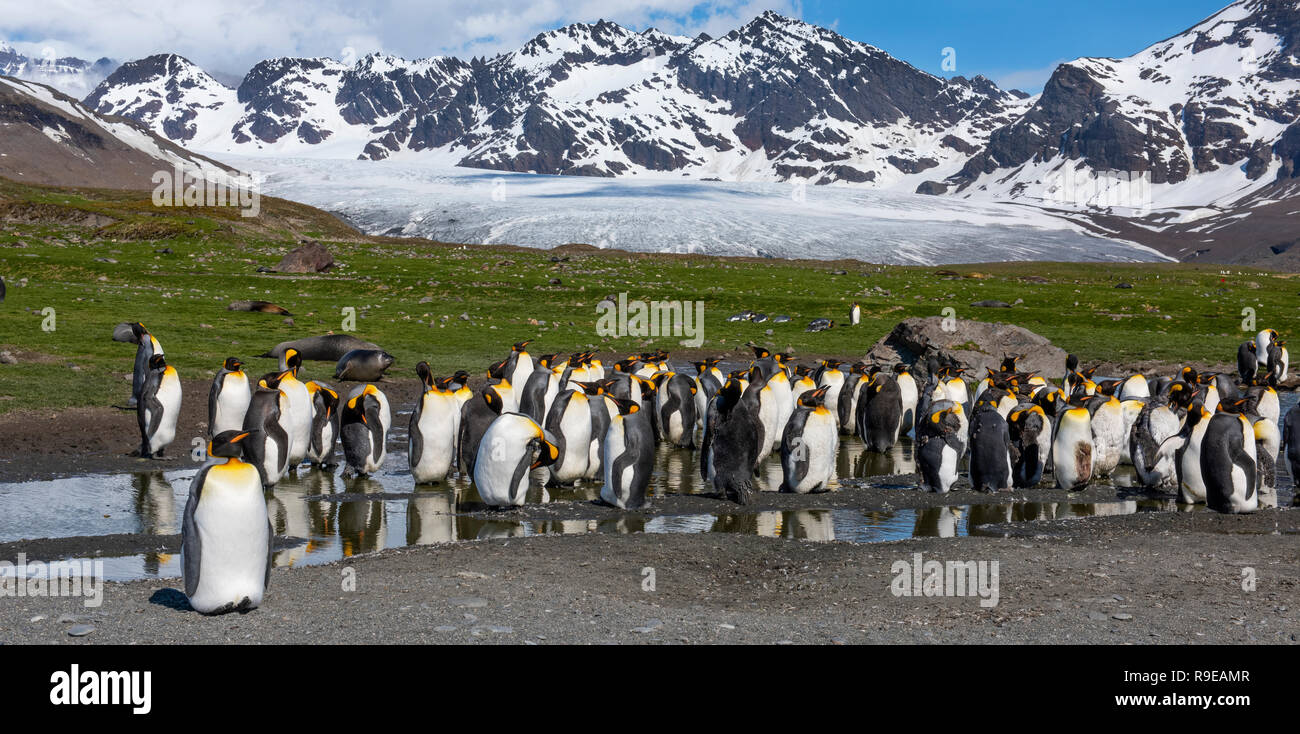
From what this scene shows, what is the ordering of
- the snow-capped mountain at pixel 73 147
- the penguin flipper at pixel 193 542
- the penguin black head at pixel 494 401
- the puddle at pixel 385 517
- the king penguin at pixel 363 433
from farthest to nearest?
the snow-capped mountain at pixel 73 147 → the king penguin at pixel 363 433 → the penguin black head at pixel 494 401 → the puddle at pixel 385 517 → the penguin flipper at pixel 193 542

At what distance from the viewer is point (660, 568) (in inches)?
310

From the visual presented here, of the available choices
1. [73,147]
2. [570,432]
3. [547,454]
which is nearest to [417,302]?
[570,432]

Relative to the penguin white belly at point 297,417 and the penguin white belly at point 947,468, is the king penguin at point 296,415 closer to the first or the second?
the penguin white belly at point 297,417

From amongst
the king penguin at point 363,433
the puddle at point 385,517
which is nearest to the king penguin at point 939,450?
the puddle at point 385,517

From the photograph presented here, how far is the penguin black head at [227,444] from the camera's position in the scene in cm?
644

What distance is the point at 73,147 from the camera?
6895 inches

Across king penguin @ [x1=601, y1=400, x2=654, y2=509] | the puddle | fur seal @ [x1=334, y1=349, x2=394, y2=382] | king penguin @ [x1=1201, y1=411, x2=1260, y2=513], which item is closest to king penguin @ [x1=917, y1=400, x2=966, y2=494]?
the puddle

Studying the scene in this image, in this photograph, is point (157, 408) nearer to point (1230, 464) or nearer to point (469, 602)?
point (469, 602)

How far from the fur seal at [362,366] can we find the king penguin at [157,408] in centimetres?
630

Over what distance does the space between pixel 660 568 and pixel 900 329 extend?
16.6 metres

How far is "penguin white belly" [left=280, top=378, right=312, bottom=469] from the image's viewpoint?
11.7 meters

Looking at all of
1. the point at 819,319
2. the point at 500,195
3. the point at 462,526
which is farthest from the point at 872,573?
the point at 500,195

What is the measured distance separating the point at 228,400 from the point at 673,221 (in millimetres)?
75796
